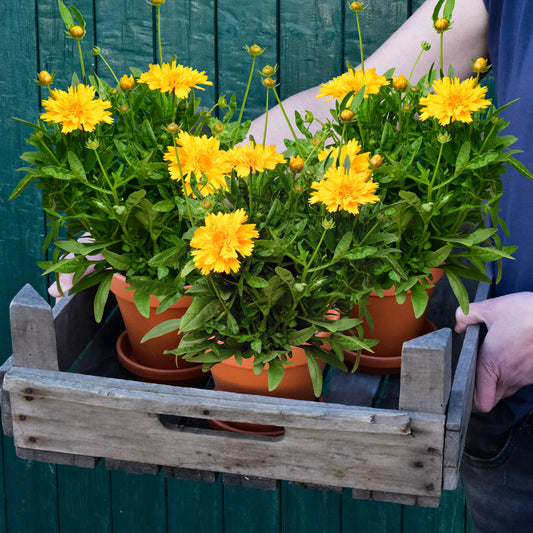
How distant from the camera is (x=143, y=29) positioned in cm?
162

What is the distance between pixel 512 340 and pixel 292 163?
410 mm

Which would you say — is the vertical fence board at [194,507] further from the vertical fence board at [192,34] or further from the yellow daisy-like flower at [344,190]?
the yellow daisy-like flower at [344,190]

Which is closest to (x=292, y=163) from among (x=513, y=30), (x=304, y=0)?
(x=513, y=30)

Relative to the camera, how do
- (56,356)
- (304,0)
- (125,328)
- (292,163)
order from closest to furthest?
(292,163) → (56,356) → (125,328) → (304,0)

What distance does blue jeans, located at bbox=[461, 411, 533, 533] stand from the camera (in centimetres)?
123

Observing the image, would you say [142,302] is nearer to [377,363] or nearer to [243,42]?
[377,363]

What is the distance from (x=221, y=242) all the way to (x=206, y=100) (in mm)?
921

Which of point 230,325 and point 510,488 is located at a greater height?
point 230,325

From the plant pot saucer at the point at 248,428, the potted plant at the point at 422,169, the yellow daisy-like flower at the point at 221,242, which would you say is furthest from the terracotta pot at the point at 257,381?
the yellow daisy-like flower at the point at 221,242

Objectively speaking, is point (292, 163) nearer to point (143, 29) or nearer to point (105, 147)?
point (105, 147)

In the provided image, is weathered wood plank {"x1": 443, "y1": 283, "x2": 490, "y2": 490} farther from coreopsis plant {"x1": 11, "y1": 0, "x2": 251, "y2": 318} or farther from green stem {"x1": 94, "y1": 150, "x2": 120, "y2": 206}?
green stem {"x1": 94, "y1": 150, "x2": 120, "y2": 206}

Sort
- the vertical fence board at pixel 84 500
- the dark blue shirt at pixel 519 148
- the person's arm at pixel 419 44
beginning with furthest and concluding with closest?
the vertical fence board at pixel 84 500, the person's arm at pixel 419 44, the dark blue shirt at pixel 519 148

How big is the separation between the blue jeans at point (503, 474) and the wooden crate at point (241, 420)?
0.28 metres

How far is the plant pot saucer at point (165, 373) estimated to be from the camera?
1.06 meters
